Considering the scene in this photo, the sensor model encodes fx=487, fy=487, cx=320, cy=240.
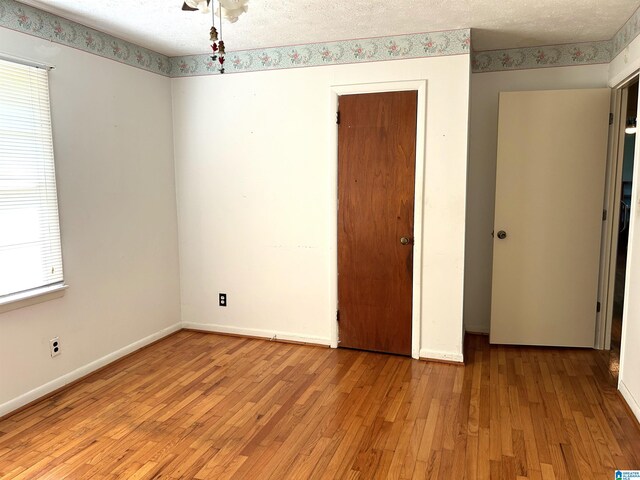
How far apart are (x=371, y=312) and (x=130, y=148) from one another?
2.24m

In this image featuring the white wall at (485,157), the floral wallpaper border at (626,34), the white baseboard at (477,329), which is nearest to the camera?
the floral wallpaper border at (626,34)

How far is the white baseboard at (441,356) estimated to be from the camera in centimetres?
360

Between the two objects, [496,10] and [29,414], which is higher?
[496,10]

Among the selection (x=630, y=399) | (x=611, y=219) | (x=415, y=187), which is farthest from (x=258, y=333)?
(x=611, y=219)

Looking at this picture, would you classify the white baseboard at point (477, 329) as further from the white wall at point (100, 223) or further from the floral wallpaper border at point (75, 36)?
the floral wallpaper border at point (75, 36)

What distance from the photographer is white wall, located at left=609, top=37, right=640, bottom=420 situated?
279 cm

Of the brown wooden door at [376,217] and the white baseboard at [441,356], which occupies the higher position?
the brown wooden door at [376,217]

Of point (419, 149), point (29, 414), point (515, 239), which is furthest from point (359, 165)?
point (29, 414)

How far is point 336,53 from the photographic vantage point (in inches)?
144

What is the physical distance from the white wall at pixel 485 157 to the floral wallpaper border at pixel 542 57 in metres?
0.04

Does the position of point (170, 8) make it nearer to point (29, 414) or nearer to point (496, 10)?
point (496, 10)

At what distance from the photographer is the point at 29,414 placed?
2.83 metres


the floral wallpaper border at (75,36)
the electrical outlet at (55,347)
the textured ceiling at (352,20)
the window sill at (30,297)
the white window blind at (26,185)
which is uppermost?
the textured ceiling at (352,20)

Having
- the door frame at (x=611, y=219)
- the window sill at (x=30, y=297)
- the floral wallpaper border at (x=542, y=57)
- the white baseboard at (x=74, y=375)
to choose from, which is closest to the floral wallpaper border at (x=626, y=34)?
the floral wallpaper border at (x=542, y=57)
